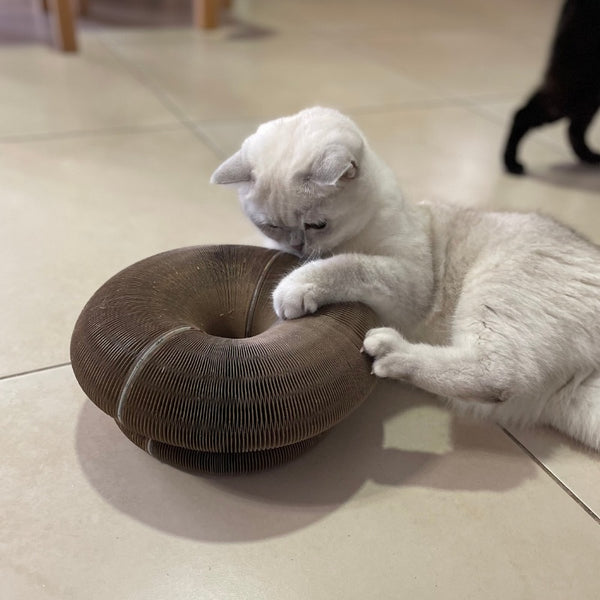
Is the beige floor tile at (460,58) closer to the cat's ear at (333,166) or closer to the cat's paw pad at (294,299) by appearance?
the cat's ear at (333,166)

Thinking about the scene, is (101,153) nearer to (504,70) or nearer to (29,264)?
(29,264)

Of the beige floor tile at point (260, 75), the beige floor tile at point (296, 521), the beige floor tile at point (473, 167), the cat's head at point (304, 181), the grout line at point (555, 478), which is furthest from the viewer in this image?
the beige floor tile at point (260, 75)

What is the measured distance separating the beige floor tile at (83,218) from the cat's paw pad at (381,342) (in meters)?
0.77

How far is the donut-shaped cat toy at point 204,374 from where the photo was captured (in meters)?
1.12

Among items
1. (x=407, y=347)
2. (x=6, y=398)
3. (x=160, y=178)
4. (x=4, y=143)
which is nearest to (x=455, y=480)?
(x=407, y=347)

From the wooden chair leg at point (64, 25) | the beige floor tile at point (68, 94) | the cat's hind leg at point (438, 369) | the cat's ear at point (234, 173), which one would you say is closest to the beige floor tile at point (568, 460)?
the cat's hind leg at point (438, 369)

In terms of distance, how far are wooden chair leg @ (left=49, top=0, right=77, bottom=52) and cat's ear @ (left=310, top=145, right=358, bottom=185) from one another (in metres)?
2.91

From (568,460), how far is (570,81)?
1.61 meters

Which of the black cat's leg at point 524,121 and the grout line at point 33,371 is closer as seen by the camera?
the grout line at point 33,371

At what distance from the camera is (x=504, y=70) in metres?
4.03

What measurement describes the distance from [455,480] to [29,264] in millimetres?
1346

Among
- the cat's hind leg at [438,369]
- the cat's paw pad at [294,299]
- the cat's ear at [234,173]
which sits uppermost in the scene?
the cat's ear at [234,173]

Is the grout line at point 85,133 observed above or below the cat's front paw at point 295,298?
below

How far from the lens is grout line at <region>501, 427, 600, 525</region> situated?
1271 millimetres
